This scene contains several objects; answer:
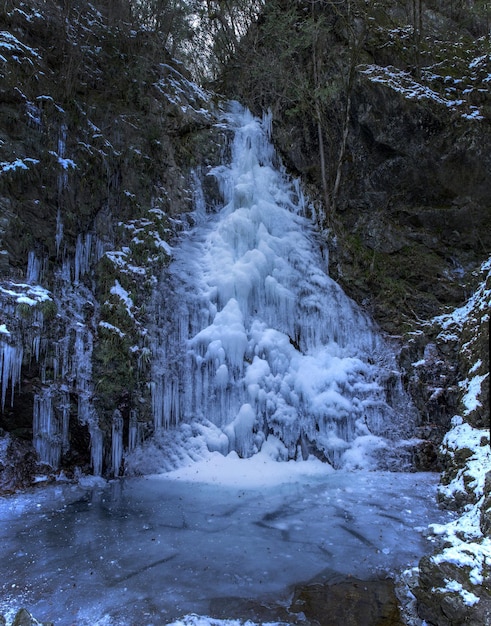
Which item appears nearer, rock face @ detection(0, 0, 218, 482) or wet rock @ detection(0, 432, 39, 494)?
wet rock @ detection(0, 432, 39, 494)

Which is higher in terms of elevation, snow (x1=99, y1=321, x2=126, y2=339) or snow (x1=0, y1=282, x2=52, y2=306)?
snow (x1=0, y1=282, x2=52, y2=306)

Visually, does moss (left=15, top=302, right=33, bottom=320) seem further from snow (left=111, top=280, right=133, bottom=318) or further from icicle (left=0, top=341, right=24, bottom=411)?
snow (left=111, top=280, right=133, bottom=318)

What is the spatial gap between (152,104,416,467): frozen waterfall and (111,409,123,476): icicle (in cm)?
63

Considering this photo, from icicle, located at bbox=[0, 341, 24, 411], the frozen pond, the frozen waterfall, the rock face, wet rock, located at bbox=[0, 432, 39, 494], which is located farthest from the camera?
the frozen waterfall

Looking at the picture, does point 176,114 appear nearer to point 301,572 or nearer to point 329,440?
point 329,440

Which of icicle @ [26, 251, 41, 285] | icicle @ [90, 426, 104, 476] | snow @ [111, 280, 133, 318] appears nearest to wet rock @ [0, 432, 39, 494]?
icicle @ [90, 426, 104, 476]

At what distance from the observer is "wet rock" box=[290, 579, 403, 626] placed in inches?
138

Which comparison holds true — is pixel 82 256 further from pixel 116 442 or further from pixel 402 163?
pixel 402 163

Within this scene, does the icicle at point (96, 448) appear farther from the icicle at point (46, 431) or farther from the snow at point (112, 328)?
the snow at point (112, 328)

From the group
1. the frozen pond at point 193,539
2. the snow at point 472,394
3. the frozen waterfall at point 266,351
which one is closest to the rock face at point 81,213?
the frozen waterfall at point 266,351

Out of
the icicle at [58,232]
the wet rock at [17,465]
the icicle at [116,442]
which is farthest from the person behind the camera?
the icicle at [58,232]

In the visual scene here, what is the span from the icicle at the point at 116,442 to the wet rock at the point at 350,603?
448 cm

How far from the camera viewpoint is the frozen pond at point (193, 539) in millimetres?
3818

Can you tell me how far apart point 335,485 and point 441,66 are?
10757mm
